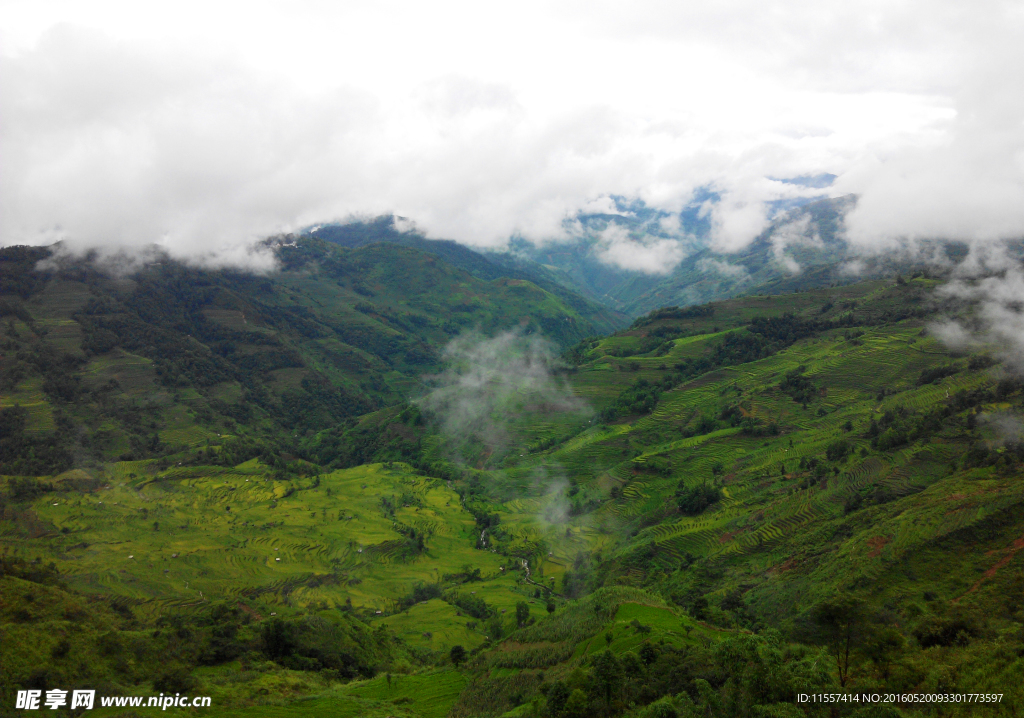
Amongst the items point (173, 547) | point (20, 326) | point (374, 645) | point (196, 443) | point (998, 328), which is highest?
point (20, 326)

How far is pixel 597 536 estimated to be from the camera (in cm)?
8969

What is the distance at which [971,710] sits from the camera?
74.8 feet

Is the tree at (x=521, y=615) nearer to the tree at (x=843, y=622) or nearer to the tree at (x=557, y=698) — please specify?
the tree at (x=557, y=698)

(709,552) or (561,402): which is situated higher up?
(561,402)

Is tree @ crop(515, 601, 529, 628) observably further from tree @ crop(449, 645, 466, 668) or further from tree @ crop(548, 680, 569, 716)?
tree @ crop(548, 680, 569, 716)

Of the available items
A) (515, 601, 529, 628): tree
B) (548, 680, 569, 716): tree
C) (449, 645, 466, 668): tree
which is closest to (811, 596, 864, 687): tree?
(548, 680, 569, 716): tree

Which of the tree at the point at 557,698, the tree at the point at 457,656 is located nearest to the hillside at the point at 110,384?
the tree at the point at 457,656

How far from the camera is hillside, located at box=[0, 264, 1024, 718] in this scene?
118ft

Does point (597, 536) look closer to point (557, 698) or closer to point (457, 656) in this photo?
point (457, 656)

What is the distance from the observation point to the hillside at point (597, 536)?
118 ft

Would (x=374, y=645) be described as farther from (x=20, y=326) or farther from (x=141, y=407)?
(x=20, y=326)

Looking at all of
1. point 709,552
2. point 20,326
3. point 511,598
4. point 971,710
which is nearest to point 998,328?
point 709,552

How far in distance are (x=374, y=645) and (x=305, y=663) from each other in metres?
10.3

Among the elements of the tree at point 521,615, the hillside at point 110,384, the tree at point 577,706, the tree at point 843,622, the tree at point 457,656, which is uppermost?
the hillside at point 110,384
